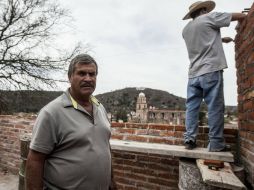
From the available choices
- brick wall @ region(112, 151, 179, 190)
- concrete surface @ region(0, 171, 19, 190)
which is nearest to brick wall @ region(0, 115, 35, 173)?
concrete surface @ region(0, 171, 19, 190)

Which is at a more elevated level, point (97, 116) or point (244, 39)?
point (244, 39)

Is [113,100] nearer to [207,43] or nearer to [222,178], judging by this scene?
[207,43]

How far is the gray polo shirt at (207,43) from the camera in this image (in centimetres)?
295

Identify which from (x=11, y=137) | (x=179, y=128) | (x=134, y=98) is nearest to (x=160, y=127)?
(x=179, y=128)

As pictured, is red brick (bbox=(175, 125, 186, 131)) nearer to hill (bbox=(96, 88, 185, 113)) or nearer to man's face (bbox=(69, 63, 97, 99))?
man's face (bbox=(69, 63, 97, 99))

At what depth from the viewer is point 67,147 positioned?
1802 mm

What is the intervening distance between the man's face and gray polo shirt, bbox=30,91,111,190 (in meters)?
0.17

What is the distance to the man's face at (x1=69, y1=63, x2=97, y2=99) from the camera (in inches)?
80.7

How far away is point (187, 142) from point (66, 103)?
1.80 meters

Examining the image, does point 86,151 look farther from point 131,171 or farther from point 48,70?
point 48,70

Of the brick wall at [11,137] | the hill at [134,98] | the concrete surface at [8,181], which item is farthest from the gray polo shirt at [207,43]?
the hill at [134,98]

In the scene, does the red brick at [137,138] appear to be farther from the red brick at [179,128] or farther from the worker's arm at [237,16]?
the worker's arm at [237,16]

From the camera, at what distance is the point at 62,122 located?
5.88ft

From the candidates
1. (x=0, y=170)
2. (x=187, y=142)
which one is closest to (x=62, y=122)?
(x=187, y=142)
